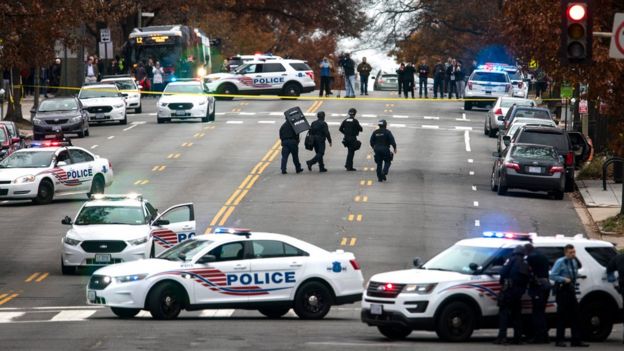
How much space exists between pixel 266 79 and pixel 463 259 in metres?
48.3

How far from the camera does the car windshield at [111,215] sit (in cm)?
2980

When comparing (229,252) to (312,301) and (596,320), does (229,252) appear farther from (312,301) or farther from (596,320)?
(596,320)

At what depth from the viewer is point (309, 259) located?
76.7ft

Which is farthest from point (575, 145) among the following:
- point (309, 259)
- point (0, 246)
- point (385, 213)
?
point (309, 259)

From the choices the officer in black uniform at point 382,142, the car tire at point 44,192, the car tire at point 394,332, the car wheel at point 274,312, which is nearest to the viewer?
the car tire at point 394,332

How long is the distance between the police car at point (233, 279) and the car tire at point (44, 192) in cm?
1629

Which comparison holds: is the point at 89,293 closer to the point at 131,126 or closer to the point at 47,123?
the point at 47,123

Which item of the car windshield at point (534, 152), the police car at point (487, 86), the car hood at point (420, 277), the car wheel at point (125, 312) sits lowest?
the car wheel at point (125, 312)

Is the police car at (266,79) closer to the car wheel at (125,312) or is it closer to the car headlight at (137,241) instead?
the car headlight at (137,241)

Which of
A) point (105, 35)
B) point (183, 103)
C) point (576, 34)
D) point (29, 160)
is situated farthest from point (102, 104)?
point (576, 34)

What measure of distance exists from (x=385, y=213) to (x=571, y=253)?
16536 millimetres

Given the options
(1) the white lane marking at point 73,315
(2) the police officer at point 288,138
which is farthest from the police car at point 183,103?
(1) the white lane marking at point 73,315

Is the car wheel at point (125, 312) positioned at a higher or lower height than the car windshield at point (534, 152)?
lower

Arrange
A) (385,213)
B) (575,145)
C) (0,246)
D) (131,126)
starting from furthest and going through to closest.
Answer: (131,126) < (575,145) < (385,213) < (0,246)
